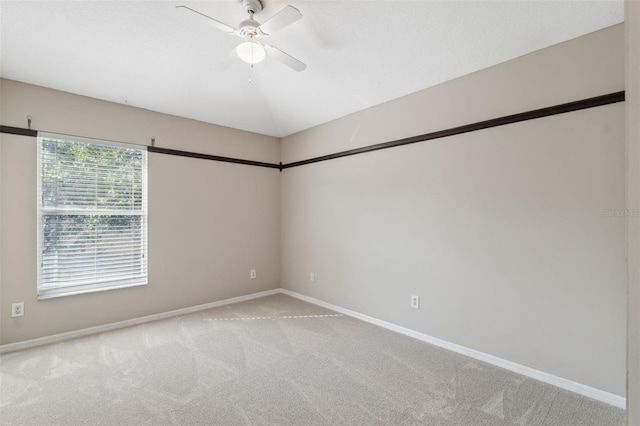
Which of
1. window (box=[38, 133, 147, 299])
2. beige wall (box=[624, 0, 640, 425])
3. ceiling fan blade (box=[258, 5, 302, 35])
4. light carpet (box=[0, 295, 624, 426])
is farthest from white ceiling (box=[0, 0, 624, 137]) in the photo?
light carpet (box=[0, 295, 624, 426])

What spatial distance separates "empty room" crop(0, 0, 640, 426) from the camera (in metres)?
2.06

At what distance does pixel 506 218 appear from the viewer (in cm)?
248

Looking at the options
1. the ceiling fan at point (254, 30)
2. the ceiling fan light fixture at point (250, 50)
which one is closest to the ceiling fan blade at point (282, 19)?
the ceiling fan at point (254, 30)

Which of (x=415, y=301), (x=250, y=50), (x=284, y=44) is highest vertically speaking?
(x=284, y=44)

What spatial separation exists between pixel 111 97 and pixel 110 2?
1.24 meters

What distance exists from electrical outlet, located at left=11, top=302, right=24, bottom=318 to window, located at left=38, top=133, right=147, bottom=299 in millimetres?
150

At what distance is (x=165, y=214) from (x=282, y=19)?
263 centimetres

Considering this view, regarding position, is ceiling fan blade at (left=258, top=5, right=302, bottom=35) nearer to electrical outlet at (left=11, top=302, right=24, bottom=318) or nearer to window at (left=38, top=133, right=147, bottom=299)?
window at (left=38, top=133, right=147, bottom=299)

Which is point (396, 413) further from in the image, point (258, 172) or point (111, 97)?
point (111, 97)

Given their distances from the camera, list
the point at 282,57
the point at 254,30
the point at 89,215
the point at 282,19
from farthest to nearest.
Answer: the point at 89,215 < the point at 282,57 < the point at 254,30 < the point at 282,19

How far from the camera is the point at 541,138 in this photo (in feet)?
7.58

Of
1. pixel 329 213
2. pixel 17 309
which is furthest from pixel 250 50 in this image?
pixel 17 309

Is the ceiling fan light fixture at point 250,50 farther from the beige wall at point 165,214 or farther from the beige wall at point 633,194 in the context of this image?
the beige wall at point 633,194

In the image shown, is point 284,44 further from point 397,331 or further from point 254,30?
point 397,331
